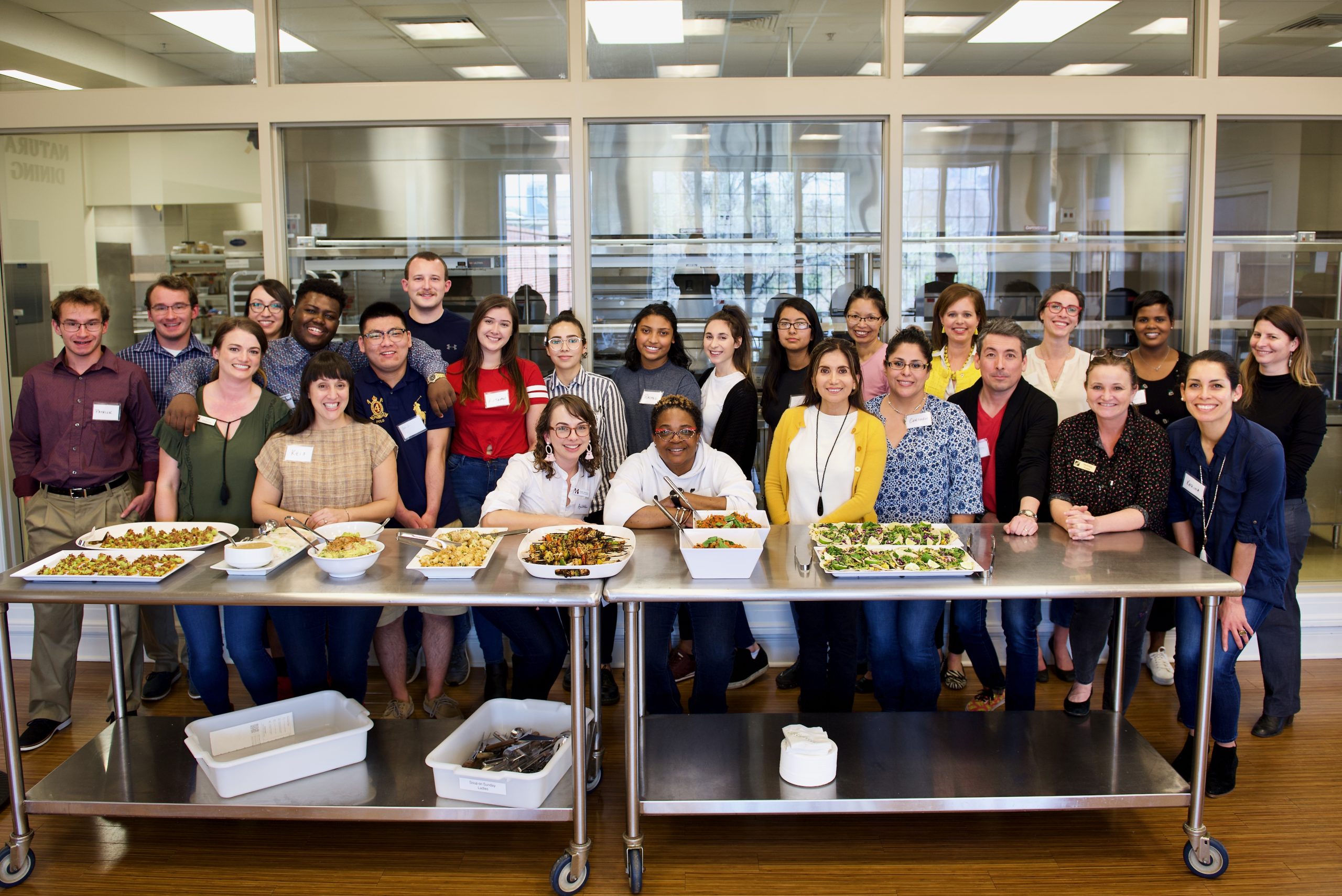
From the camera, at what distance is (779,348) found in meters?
3.97

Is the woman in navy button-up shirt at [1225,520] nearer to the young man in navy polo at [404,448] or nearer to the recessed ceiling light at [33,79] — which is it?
the young man in navy polo at [404,448]

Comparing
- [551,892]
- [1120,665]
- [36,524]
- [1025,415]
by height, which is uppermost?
[1025,415]

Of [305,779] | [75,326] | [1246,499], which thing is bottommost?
[305,779]

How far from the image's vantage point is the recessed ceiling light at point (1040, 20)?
4.23 meters

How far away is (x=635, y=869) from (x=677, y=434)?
4.47 ft

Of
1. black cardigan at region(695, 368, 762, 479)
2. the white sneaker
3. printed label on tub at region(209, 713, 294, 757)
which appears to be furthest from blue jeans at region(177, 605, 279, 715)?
the white sneaker

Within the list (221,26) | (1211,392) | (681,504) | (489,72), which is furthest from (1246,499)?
(221,26)

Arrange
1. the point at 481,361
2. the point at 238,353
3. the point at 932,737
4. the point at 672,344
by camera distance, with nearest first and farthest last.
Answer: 1. the point at 932,737
2. the point at 238,353
3. the point at 481,361
4. the point at 672,344

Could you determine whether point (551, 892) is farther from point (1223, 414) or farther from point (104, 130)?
point (104, 130)

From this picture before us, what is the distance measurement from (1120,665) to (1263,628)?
70 centimetres

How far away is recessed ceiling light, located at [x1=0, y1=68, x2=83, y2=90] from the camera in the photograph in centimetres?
422

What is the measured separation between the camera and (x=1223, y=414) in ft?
9.57

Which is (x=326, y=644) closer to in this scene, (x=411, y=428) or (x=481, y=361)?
(x=411, y=428)

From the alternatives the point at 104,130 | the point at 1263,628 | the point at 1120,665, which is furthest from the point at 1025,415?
the point at 104,130
